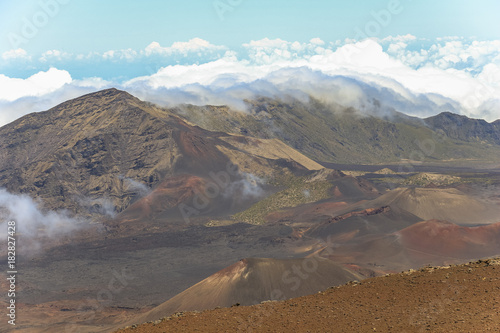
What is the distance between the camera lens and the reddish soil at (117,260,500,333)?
2236 centimetres

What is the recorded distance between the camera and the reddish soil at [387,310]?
22359mm

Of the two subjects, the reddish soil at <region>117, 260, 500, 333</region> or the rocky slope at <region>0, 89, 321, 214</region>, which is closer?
the reddish soil at <region>117, 260, 500, 333</region>

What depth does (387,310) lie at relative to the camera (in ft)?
82.6

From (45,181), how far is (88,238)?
43.9 metres

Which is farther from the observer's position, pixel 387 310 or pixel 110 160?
pixel 110 160

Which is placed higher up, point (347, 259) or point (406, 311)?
point (406, 311)

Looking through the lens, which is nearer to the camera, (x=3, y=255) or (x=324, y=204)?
(x=3, y=255)

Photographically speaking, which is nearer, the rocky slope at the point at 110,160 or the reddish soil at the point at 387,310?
the reddish soil at the point at 387,310

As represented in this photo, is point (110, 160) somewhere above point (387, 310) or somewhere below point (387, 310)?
below

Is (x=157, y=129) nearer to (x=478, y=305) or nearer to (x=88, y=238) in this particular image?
(x=88, y=238)

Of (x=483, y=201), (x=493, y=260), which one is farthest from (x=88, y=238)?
(x=493, y=260)

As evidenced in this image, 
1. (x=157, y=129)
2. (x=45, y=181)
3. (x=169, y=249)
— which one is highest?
(x=157, y=129)

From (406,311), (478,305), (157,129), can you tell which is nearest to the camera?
(478,305)

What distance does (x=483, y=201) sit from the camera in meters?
141
